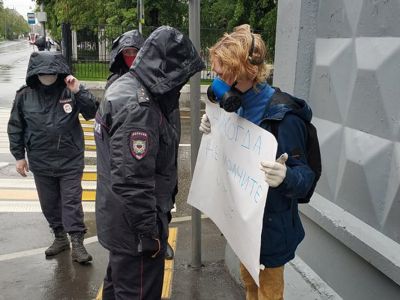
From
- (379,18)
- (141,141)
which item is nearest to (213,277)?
(141,141)

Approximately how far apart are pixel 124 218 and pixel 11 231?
3029 mm

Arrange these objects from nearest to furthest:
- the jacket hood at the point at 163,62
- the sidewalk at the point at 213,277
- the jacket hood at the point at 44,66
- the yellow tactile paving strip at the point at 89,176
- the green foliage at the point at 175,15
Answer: the jacket hood at the point at 163,62
the sidewalk at the point at 213,277
the jacket hood at the point at 44,66
the yellow tactile paving strip at the point at 89,176
the green foliage at the point at 175,15

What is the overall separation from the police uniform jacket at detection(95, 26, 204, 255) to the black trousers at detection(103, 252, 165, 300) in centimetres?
8

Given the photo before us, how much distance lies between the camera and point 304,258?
10.1ft

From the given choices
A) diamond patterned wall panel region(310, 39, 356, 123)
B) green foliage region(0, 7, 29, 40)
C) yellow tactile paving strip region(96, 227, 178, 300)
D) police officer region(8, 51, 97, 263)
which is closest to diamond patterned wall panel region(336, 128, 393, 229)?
Result: diamond patterned wall panel region(310, 39, 356, 123)

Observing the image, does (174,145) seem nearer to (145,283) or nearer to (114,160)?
(114,160)

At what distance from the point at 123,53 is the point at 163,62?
109 centimetres

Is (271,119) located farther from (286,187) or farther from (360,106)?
(360,106)

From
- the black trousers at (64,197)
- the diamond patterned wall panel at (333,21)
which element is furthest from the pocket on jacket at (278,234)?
the black trousers at (64,197)

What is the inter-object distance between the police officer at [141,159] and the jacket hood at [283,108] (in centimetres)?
51

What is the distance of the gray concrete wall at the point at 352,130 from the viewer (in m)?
2.30

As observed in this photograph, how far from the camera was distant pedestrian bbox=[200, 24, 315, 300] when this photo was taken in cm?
198

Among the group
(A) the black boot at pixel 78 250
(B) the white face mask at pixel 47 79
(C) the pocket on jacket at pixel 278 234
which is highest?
(B) the white face mask at pixel 47 79

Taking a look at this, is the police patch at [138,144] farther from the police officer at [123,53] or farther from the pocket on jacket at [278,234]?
the police officer at [123,53]
